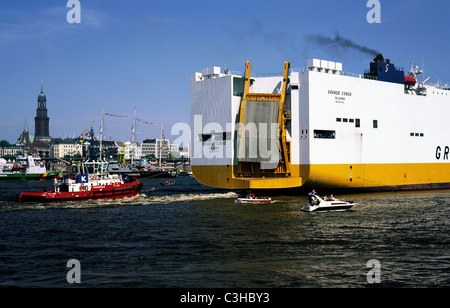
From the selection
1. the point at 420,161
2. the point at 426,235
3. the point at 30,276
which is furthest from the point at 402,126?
the point at 30,276

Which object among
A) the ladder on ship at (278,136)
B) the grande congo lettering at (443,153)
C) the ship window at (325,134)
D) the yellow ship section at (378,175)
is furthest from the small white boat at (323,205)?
the grande congo lettering at (443,153)

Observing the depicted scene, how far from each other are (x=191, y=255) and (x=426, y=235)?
42.5 ft

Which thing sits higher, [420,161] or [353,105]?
[353,105]

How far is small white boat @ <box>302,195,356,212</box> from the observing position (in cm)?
3294

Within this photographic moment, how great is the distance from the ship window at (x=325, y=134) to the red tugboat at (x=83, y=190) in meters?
19.5

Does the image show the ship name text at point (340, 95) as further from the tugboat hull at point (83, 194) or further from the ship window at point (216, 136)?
the tugboat hull at point (83, 194)

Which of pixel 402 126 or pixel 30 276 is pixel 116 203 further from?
pixel 402 126

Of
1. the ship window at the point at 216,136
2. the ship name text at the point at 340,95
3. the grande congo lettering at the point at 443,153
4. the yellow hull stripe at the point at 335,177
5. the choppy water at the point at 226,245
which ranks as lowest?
the choppy water at the point at 226,245

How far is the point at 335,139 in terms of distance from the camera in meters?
42.4

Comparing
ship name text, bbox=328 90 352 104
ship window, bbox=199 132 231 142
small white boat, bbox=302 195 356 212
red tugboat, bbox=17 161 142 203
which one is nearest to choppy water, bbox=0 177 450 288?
small white boat, bbox=302 195 356 212

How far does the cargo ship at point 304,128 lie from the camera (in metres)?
40.2
